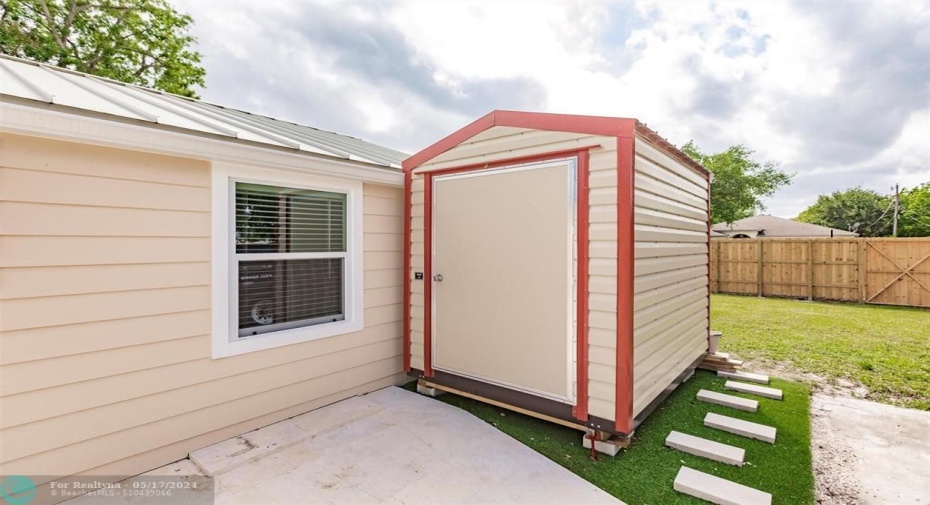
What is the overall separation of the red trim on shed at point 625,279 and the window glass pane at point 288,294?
2.33 m

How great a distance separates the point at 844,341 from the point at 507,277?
5897 millimetres

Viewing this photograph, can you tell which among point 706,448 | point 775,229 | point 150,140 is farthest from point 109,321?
point 775,229

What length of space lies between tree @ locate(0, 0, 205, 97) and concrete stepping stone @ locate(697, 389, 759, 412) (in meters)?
16.3

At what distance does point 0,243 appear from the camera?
195 cm

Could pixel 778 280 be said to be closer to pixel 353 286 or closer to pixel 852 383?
pixel 852 383

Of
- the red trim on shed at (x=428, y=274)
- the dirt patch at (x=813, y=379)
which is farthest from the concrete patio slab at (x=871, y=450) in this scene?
the red trim on shed at (x=428, y=274)

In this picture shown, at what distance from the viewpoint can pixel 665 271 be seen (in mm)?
3227

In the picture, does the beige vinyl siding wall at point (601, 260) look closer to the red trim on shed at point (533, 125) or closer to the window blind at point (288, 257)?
the red trim on shed at point (533, 125)

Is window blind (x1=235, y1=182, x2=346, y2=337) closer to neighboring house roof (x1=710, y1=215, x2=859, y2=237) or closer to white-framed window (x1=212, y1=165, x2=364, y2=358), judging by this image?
white-framed window (x1=212, y1=165, x2=364, y2=358)

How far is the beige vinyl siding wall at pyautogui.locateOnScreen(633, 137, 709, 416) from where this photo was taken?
2695mm

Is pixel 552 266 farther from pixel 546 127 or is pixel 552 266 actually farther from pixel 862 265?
pixel 862 265

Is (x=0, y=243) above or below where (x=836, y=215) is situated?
below

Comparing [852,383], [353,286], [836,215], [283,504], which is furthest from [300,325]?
[836,215]

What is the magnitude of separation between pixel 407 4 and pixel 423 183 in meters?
3.15
